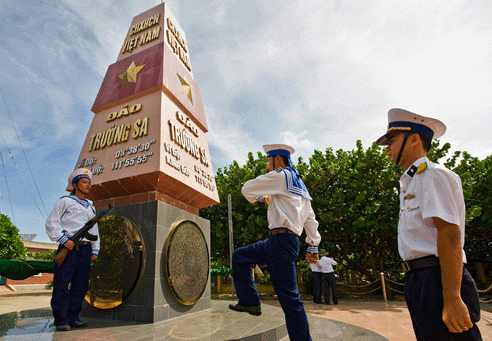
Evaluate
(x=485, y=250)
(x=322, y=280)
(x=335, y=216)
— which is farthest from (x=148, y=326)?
(x=485, y=250)

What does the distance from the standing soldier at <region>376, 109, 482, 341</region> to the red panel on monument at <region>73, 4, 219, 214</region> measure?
3.56 metres

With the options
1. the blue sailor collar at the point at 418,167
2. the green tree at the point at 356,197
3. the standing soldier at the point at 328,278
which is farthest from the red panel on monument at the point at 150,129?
the green tree at the point at 356,197

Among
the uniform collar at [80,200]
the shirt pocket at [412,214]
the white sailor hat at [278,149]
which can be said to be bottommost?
the shirt pocket at [412,214]

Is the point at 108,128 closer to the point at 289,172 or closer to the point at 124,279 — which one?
the point at 124,279

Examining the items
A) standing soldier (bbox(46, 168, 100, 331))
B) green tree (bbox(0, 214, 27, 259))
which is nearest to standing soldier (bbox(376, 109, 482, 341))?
standing soldier (bbox(46, 168, 100, 331))

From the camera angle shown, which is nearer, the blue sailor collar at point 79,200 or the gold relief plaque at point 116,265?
the blue sailor collar at point 79,200

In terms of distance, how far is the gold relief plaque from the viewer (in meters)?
4.16

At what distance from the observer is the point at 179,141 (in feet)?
17.1

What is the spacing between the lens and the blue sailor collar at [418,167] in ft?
5.37

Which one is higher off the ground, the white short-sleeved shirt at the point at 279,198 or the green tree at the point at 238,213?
the green tree at the point at 238,213

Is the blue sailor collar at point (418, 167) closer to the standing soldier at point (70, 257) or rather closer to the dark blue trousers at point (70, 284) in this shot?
the standing soldier at point (70, 257)

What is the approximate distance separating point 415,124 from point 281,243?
1426 mm

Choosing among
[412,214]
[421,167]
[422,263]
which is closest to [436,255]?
[422,263]

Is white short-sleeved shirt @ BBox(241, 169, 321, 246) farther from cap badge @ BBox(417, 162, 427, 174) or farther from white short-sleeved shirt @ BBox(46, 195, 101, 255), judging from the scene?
white short-sleeved shirt @ BBox(46, 195, 101, 255)
